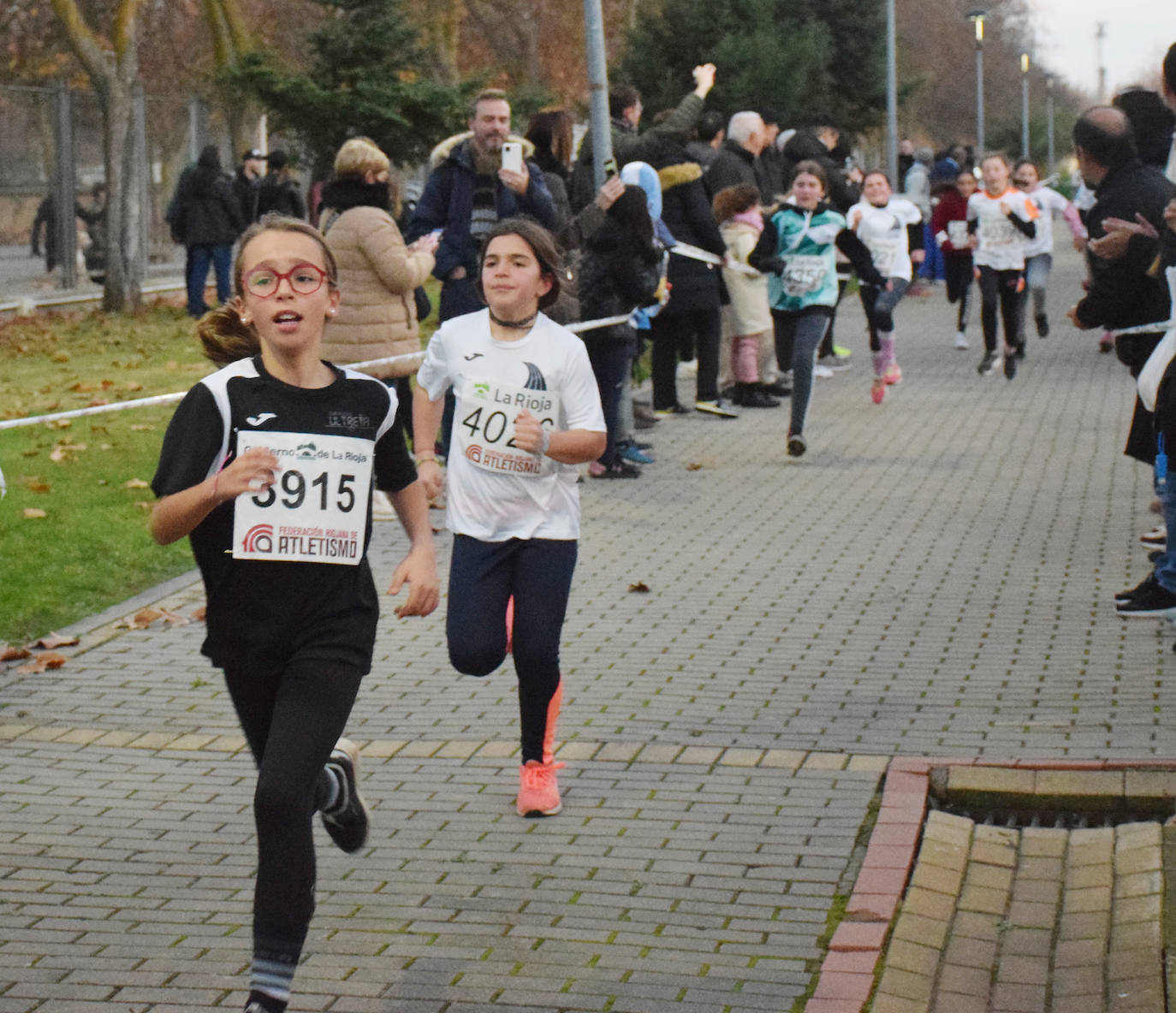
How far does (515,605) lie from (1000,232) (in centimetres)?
1229

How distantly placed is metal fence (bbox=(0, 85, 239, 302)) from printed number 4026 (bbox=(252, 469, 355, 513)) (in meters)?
21.7

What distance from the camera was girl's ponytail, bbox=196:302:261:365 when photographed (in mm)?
4375

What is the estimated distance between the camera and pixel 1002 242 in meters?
17.1

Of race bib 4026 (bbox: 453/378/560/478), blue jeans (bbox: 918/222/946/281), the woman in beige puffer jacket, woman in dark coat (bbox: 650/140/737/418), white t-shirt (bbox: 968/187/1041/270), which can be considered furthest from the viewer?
blue jeans (bbox: 918/222/946/281)

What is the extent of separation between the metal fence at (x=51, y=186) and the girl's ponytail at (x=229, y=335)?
2130 centimetres

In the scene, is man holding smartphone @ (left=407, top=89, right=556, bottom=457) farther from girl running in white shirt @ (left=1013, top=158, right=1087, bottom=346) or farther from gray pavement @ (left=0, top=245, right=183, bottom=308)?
gray pavement @ (left=0, top=245, right=183, bottom=308)

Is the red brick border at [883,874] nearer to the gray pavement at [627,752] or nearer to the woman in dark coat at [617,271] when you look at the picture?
the gray pavement at [627,752]

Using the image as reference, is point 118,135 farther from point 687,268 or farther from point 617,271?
point 617,271

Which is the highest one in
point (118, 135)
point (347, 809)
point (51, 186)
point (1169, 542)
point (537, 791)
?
point (118, 135)

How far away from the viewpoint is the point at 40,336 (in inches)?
829

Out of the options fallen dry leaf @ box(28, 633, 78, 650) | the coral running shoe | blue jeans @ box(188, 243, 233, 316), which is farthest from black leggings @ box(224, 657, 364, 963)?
blue jeans @ box(188, 243, 233, 316)

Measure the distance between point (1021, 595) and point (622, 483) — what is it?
385cm

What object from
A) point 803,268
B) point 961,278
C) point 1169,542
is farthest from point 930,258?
point 1169,542

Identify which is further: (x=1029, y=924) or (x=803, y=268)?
(x=803, y=268)
